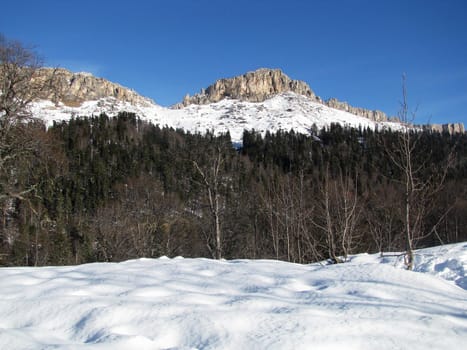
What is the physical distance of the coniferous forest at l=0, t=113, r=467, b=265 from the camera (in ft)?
39.1

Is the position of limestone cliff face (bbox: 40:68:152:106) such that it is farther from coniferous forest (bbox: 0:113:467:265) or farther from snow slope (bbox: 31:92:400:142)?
coniferous forest (bbox: 0:113:467:265)

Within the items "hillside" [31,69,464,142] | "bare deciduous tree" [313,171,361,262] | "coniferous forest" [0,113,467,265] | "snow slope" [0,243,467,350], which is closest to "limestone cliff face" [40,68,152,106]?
"hillside" [31,69,464,142]

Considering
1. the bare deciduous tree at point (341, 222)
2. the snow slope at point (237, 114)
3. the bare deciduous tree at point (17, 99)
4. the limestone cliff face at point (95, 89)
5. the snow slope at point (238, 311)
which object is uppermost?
the limestone cliff face at point (95, 89)

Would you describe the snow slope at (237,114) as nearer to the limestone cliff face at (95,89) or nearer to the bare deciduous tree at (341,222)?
the limestone cliff face at (95,89)

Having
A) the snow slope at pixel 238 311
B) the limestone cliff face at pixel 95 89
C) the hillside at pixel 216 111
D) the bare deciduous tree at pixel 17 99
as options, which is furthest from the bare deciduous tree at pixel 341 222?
the limestone cliff face at pixel 95 89

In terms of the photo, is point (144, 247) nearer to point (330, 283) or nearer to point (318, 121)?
point (330, 283)

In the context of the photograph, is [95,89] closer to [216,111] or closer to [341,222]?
[216,111]

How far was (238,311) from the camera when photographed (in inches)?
129

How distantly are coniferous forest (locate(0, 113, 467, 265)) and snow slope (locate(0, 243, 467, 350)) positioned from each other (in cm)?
388

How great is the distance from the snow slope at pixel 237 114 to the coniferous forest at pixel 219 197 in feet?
135

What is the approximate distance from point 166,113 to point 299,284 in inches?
7210

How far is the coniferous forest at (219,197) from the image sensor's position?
1193cm

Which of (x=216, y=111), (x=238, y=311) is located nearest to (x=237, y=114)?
(x=216, y=111)

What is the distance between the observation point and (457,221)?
4950 cm
